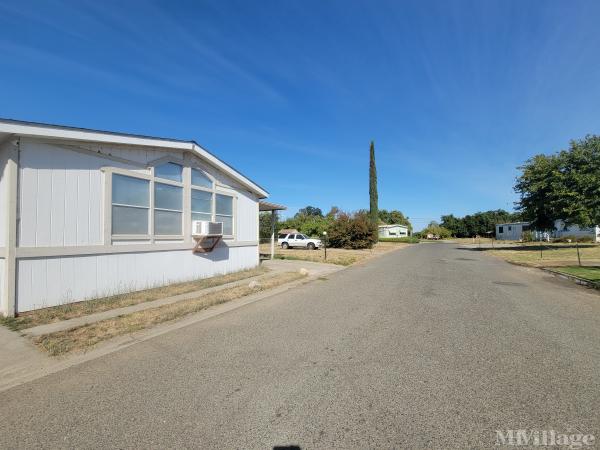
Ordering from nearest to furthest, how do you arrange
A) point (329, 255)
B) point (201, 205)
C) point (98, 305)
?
point (98, 305) < point (201, 205) < point (329, 255)

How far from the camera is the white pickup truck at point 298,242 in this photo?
33344 mm

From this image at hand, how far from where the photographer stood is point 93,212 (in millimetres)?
7742

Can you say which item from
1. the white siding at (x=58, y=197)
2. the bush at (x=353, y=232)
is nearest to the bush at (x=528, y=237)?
the bush at (x=353, y=232)

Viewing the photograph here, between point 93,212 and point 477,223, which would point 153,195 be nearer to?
point 93,212

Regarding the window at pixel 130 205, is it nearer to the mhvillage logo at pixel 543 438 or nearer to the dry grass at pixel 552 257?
the mhvillage logo at pixel 543 438

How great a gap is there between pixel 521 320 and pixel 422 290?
336cm

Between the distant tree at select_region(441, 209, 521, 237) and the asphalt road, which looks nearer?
the asphalt road

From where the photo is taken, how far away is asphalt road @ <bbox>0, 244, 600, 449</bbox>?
2.73 meters

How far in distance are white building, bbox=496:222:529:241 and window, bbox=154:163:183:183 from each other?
217 ft

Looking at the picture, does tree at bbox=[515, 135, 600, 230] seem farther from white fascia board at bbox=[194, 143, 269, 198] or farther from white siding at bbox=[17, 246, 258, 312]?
white siding at bbox=[17, 246, 258, 312]

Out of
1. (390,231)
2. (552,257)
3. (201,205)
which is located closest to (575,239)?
(552,257)

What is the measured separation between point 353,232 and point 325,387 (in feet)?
104

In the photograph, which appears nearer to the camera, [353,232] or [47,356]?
[47,356]

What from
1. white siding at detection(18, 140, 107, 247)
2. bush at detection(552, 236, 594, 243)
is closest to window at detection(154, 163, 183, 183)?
white siding at detection(18, 140, 107, 247)
